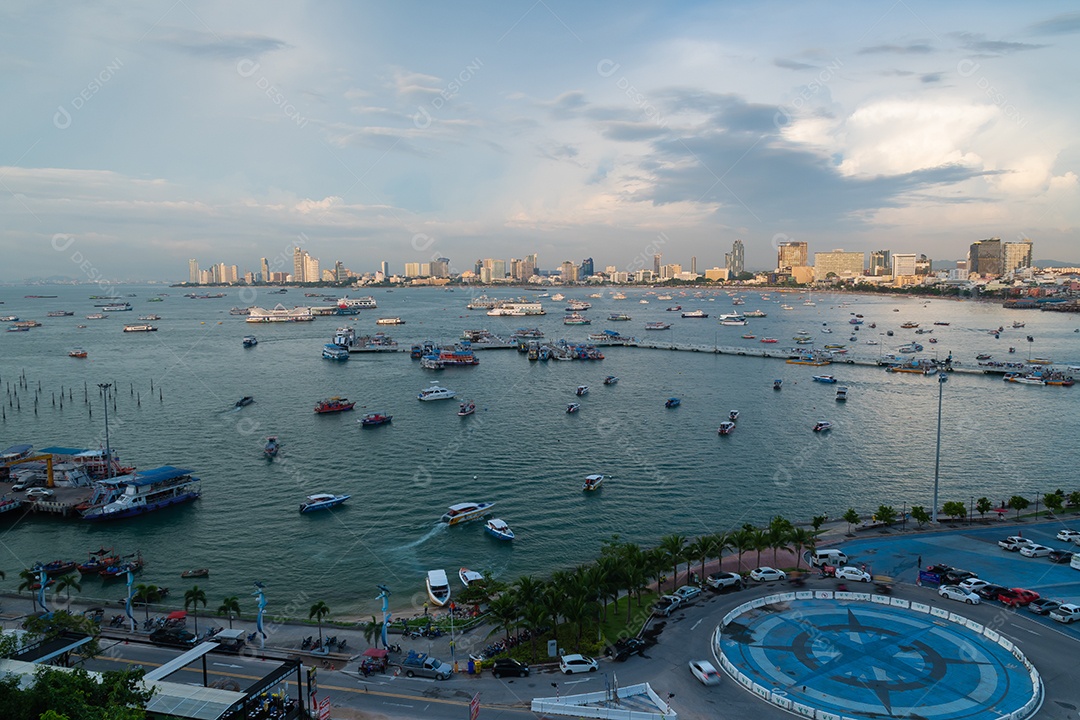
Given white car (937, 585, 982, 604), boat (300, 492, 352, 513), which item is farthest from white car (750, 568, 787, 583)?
boat (300, 492, 352, 513)

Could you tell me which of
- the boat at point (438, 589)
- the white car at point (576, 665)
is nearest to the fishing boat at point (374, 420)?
the boat at point (438, 589)

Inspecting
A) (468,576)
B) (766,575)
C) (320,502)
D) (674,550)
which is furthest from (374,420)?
(766,575)

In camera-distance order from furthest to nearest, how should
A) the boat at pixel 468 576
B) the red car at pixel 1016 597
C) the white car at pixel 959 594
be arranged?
the boat at pixel 468 576, the white car at pixel 959 594, the red car at pixel 1016 597

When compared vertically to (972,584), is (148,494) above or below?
below

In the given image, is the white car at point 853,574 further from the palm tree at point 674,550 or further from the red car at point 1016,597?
the palm tree at point 674,550

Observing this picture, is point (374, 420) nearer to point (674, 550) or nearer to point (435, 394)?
point (435, 394)

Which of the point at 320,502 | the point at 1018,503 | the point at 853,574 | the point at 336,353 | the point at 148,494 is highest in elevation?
the point at 336,353
